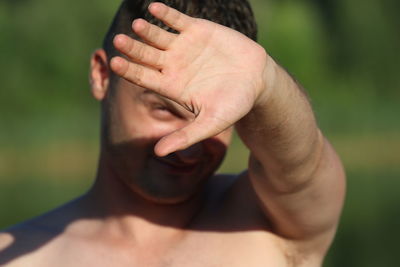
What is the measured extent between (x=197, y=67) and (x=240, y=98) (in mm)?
93

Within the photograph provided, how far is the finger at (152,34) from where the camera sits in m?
1.66

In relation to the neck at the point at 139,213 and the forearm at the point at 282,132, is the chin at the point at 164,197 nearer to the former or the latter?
the neck at the point at 139,213

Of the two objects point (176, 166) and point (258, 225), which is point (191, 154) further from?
point (258, 225)

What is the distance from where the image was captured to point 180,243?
228 centimetres

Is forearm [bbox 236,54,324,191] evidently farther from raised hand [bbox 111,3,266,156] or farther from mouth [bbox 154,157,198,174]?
mouth [bbox 154,157,198,174]

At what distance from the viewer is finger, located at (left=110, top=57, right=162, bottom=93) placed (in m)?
A: 1.66

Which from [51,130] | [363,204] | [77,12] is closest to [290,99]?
[363,204]

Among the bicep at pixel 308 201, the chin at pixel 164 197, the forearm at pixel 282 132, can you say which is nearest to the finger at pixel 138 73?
the forearm at pixel 282 132

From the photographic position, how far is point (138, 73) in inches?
66.2

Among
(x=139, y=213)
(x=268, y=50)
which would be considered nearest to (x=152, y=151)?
(x=139, y=213)

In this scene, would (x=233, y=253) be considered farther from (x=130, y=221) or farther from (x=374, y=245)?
(x=374, y=245)

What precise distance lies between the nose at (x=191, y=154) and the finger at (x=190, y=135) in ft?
1.52

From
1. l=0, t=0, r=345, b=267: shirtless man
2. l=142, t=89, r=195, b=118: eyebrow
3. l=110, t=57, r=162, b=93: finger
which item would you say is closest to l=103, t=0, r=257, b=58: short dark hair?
l=0, t=0, r=345, b=267: shirtless man

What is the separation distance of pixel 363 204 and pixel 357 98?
3.38m
